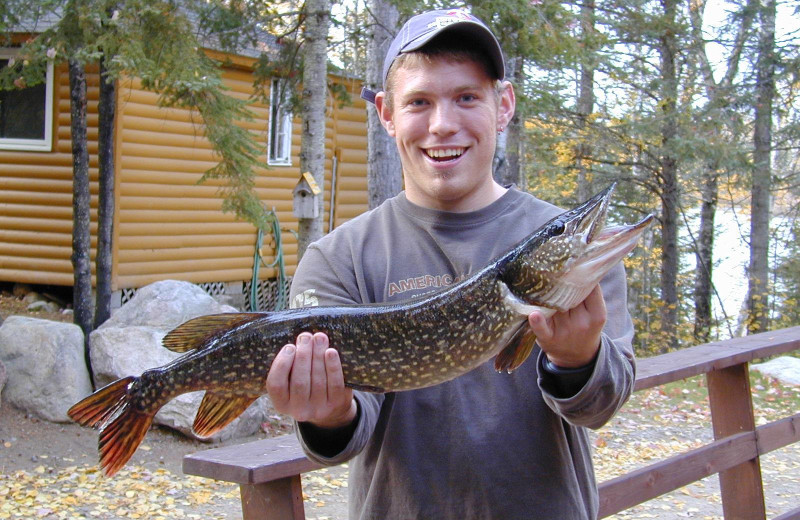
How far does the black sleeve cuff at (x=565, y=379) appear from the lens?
6.32ft

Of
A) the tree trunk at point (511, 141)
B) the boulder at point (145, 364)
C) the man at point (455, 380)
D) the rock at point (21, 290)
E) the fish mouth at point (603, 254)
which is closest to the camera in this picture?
the fish mouth at point (603, 254)

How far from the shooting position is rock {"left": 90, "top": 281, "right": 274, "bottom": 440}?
7289 mm

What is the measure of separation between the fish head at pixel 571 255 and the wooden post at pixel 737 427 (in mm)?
3094

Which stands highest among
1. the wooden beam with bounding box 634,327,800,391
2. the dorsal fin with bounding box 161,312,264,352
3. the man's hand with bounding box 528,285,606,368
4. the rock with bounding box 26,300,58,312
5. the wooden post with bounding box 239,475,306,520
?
the man's hand with bounding box 528,285,606,368

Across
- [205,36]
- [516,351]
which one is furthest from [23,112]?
[516,351]

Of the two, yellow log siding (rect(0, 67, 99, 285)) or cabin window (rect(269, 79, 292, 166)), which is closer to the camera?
yellow log siding (rect(0, 67, 99, 285))

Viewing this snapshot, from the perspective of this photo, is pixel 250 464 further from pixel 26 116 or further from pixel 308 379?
pixel 26 116

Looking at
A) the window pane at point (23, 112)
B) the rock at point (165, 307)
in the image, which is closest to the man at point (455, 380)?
the rock at point (165, 307)

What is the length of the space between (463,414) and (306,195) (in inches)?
255

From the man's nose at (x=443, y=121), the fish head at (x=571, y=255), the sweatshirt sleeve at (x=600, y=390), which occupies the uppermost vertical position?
the man's nose at (x=443, y=121)

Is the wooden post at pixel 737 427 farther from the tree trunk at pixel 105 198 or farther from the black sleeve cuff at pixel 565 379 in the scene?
the tree trunk at pixel 105 198

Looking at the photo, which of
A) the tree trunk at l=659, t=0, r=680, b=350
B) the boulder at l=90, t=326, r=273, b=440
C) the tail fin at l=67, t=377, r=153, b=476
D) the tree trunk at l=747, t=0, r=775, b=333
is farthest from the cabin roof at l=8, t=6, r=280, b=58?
the tree trunk at l=747, t=0, r=775, b=333

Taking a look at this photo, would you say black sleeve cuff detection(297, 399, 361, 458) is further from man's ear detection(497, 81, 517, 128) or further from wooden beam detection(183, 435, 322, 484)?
man's ear detection(497, 81, 517, 128)

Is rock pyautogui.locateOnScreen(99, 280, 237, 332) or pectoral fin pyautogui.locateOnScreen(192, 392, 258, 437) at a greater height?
pectoral fin pyautogui.locateOnScreen(192, 392, 258, 437)
